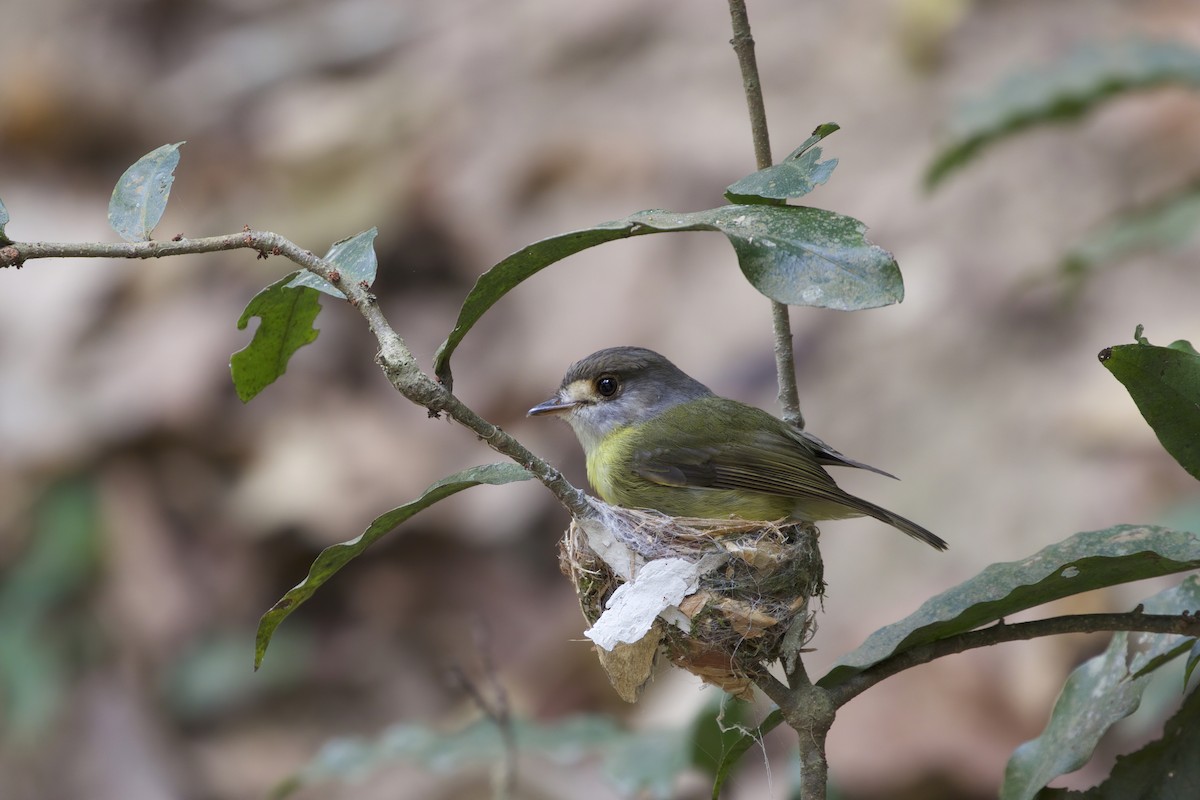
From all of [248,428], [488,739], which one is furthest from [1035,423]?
[248,428]

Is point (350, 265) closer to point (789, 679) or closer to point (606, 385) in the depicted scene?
point (789, 679)

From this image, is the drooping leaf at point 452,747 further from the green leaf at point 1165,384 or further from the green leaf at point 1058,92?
the green leaf at point 1165,384

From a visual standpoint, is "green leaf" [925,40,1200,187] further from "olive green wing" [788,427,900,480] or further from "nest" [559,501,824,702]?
"nest" [559,501,824,702]

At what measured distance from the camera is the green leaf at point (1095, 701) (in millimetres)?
1955

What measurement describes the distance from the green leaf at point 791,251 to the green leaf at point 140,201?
43cm

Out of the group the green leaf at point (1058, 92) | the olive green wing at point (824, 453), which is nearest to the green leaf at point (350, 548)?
the olive green wing at point (824, 453)

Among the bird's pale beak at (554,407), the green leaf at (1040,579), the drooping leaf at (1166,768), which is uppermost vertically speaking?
the bird's pale beak at (554,407)

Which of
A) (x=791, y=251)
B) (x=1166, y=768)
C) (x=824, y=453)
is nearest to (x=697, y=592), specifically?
(x=1166, y=768)

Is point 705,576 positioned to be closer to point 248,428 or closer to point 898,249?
point 898,249

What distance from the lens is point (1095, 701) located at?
205 centimetres

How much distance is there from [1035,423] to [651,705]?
1984 millimetres

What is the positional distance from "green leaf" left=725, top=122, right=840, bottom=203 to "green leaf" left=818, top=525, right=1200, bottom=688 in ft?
2.00

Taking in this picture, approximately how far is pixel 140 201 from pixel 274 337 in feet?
0.94

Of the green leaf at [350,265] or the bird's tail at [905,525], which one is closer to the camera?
the green leaf at [350,265]
